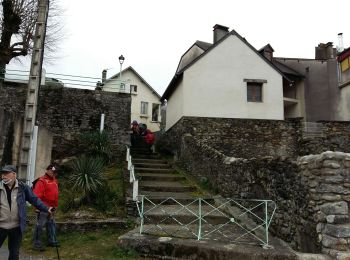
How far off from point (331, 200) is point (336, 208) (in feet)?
0.50

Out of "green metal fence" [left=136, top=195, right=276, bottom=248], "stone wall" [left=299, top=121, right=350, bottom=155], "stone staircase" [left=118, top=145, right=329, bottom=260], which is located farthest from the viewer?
"stone wall" [left=299, top=121, right=350, bottom=155]

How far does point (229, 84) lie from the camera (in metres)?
16.6

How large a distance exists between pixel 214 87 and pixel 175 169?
5035 mm

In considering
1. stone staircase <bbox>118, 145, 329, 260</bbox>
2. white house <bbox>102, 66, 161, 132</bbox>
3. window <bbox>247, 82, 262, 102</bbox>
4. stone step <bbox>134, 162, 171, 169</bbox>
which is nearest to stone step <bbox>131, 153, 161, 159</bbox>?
stone step <bbox>134, 162, 171, 169</bbox>

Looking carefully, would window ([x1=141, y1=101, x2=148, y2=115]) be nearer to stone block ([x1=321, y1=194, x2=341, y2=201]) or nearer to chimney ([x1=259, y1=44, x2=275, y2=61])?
chimney ([x1=259, y1=44, x2=275, y2=61])

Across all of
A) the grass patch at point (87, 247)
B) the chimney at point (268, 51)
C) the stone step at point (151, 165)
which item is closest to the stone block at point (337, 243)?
the grass patch at point (87, 247)

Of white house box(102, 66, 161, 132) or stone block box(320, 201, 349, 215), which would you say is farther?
white house box(102, 66, 161, 132)

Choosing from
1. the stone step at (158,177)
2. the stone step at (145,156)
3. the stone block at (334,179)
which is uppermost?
the stone step at (145,156)

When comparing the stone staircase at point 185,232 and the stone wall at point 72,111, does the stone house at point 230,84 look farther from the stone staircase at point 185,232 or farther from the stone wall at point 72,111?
the stone staircase at point 185,232

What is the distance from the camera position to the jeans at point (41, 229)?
6.51 meters

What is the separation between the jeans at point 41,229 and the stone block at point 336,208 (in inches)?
201

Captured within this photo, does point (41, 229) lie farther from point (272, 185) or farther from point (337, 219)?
point (337, 219)

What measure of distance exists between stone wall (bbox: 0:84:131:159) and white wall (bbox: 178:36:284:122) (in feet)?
11.2

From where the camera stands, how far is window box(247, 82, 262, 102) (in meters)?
16.9
